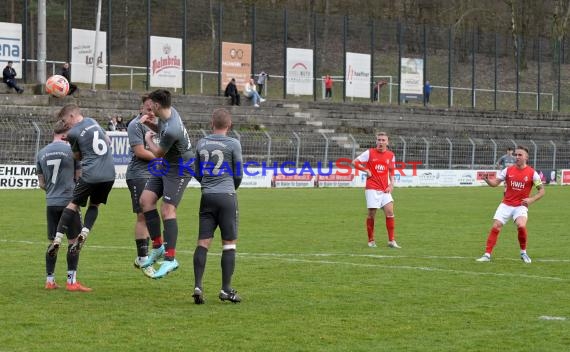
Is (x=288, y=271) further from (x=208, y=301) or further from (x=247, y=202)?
(x=247, y=202)

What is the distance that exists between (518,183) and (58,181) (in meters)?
7.20

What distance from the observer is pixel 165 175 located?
11.4 meters

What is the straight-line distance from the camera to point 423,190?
3934cm

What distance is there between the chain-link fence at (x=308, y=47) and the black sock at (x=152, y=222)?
101ft

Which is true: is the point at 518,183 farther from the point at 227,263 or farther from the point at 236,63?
the point at 236,63

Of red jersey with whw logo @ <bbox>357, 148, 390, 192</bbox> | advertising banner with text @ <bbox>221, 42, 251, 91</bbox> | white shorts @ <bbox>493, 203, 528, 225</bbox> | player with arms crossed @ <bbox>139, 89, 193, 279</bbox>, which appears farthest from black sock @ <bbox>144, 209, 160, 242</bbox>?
advertising banner with text @ <bbox>221, 42, 251, 91</bbox>

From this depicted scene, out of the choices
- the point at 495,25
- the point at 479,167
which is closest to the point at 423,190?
the point at 479,167

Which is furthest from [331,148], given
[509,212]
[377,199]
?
[509,212]

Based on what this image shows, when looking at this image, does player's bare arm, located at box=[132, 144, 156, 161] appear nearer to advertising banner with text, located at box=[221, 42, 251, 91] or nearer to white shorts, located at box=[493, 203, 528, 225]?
white shorts, located at box=[493, 203, 528, 225]

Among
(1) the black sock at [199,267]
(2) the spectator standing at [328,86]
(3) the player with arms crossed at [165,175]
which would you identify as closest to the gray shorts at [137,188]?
(3) the player with arms crossed at [165,175]

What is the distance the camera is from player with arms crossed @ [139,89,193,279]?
10.8 m

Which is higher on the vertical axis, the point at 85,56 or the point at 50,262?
the point at 85,56

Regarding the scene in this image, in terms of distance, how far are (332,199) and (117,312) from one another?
22195mm

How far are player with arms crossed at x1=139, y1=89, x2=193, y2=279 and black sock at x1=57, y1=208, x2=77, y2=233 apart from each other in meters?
0.86
